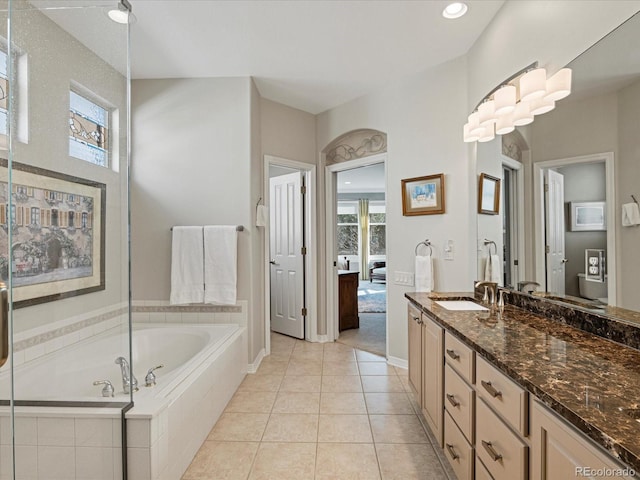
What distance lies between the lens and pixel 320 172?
3.89 metres

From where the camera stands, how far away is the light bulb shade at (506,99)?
75.3 inches

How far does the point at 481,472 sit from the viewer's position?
1.24m

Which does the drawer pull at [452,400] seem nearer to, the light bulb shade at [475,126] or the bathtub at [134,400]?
the bathtub at [134,400]

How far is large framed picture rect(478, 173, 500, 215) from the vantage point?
218cm

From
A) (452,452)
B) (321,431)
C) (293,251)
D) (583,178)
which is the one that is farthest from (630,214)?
(293,251)

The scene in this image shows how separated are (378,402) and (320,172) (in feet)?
8.33

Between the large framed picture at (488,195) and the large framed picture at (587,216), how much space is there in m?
0.68

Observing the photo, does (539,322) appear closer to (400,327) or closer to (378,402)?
(378,402)

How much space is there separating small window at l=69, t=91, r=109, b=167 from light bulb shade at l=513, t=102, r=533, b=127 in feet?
7.19

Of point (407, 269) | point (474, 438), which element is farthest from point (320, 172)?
point (474, 438)

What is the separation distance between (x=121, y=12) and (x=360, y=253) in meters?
8.31

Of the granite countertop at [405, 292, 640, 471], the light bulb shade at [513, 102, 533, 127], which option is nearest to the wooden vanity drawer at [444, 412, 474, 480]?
the granite countertop at [405, 292, 640, 471]

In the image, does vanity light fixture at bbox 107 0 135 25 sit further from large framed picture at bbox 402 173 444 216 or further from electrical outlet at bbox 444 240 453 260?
electrical outlet at bbox 444 240 453 260

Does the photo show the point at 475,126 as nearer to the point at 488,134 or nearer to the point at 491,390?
the point at 488,134
